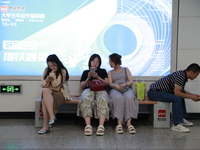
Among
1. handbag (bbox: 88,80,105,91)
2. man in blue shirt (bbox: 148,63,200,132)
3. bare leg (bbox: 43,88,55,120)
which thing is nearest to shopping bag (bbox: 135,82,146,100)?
man in blue shirt (bbox: 148,63,200,132)

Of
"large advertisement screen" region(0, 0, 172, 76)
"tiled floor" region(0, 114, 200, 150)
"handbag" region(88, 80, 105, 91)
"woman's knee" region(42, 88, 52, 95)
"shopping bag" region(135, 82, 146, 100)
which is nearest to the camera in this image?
"tiled floor" region(0, 114, 200, 150)

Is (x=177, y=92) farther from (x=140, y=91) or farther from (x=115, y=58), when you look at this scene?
(x=115, y=58)

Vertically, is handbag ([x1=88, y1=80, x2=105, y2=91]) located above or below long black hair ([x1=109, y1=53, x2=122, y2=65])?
below

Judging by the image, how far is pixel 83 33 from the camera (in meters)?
5.23

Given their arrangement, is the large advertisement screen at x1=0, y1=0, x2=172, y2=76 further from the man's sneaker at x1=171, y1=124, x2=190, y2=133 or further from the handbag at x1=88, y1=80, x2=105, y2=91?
the man's sneaker at x1=171, y1=124, x2=190, y2=133

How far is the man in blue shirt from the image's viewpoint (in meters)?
4.51

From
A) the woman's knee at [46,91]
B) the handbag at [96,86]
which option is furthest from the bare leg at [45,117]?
the handbag at [96,86]

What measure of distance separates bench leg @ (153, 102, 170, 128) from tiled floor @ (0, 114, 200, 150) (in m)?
0.14

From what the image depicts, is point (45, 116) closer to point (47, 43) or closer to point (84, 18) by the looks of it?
point (47, 43)

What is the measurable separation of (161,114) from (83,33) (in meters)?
1.96

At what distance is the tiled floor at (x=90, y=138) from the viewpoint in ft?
12.6

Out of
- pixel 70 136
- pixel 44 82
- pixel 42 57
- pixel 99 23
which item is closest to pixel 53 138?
pixel 70 136

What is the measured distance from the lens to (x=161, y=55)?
5.28 m

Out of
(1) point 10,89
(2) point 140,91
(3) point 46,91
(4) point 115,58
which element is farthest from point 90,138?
(1) point 10,89
